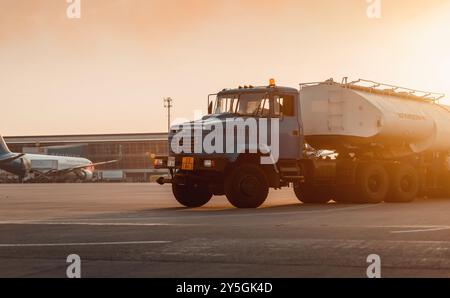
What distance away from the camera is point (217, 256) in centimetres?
933

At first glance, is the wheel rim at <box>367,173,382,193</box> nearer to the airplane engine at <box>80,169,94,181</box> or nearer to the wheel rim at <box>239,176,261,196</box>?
the wheel rim at <box>239,176,261,196</box>

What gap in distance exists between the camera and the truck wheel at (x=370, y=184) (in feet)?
75.3

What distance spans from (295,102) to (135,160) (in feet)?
431

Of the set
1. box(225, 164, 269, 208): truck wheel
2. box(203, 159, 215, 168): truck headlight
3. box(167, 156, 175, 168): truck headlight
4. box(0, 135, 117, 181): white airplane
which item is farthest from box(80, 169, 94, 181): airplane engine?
box(203, 159, 215, 168): truck headlight

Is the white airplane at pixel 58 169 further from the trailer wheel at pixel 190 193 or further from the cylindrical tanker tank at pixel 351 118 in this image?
the cylindrical tanker tank at pixel 351 118

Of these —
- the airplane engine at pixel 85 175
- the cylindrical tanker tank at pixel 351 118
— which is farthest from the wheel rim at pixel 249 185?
the airplane engine at pixel 85 175

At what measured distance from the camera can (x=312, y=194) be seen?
2445 centimetres

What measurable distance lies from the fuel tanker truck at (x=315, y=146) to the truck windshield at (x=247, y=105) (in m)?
0.03

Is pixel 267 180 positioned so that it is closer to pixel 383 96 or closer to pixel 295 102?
pixel 295 102

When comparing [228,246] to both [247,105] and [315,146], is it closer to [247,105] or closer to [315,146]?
[247,105]

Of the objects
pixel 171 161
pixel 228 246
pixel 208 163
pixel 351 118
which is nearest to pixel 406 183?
pixel 351 118

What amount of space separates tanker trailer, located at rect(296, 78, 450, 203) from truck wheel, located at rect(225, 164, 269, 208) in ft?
7.61

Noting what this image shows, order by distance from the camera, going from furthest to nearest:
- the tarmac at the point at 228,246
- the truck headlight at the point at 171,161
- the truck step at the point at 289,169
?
the truck step at the point at 289,169 → the truck headlight at the point at 171,161 → the tarmac at the point at 228,246
